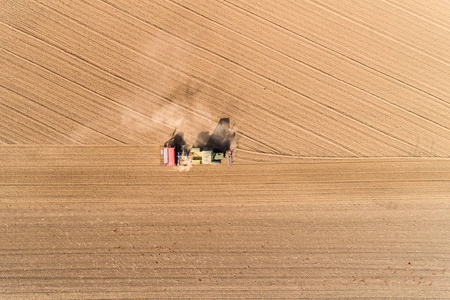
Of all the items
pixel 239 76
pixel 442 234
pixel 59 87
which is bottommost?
pixel 442 234

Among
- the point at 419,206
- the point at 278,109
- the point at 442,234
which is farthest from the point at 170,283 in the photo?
the point at 442,234

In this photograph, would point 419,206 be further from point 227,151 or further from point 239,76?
point 239,76

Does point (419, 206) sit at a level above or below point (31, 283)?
above

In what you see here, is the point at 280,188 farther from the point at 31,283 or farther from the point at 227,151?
the point at 31,283

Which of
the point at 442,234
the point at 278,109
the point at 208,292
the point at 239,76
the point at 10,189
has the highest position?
the point at 239,76

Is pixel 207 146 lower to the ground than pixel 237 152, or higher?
higher

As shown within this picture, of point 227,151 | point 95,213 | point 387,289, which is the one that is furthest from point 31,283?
point 387,289
